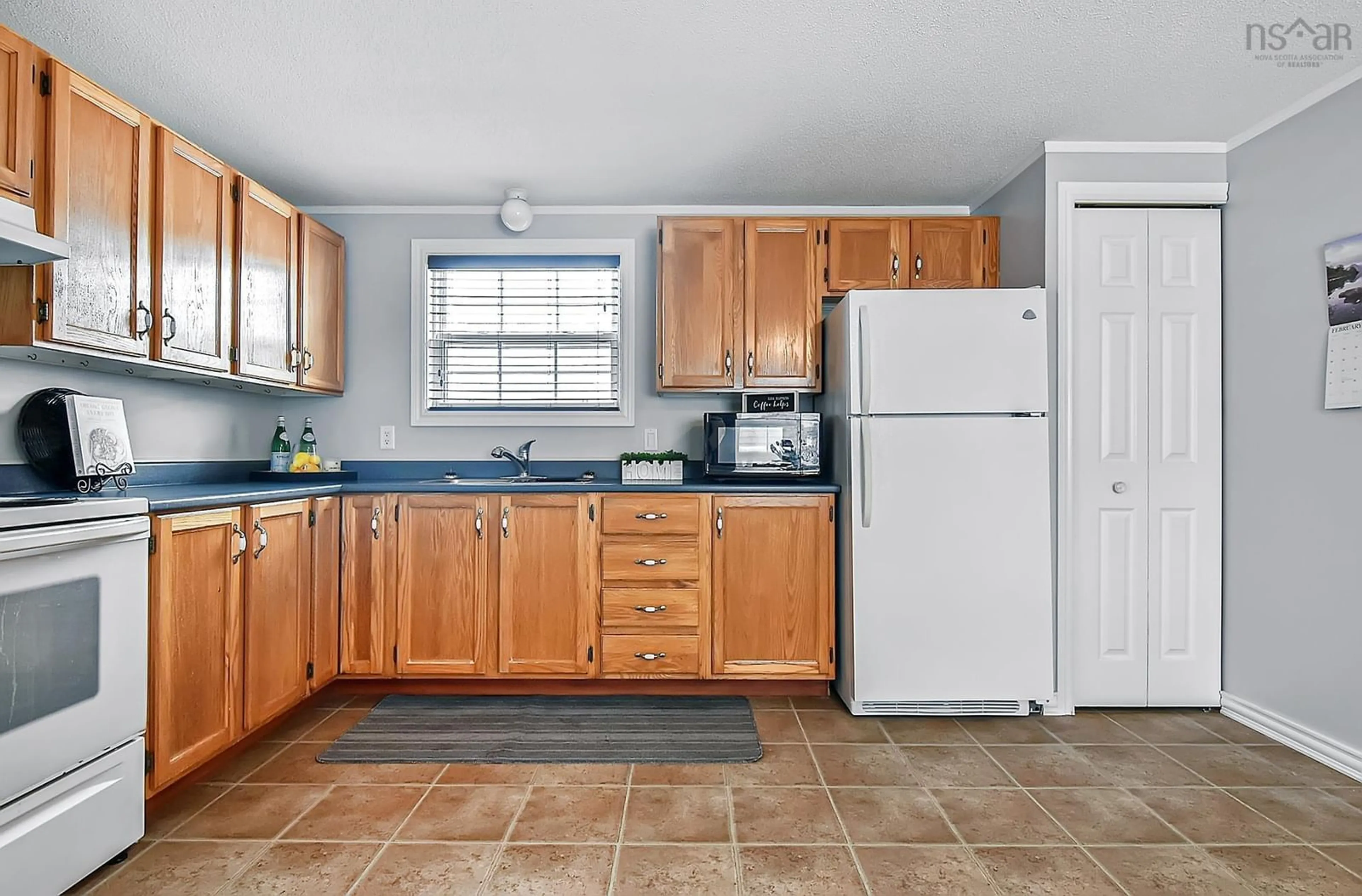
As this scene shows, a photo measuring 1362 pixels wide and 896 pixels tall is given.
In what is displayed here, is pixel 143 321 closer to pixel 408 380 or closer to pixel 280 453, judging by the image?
pixel 280 453

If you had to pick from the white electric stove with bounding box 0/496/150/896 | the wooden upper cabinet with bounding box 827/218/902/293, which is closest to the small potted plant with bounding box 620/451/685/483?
the wooden upper cabinet with bounding box 827/218/902/293

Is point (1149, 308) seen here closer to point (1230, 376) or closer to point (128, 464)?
point (1230, 376)

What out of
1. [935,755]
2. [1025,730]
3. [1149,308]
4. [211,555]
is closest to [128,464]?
[211,555]

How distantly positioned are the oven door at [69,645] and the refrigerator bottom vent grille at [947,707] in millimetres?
2425

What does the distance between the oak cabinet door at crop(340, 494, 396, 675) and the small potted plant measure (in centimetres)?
102

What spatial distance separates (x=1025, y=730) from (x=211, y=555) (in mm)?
2892

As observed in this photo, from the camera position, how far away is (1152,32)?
7.39 feet

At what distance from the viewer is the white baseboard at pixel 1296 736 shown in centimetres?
245

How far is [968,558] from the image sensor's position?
298 cm

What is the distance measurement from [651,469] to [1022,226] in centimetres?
195

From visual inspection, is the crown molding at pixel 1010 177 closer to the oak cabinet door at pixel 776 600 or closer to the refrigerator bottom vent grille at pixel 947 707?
the oak cabinet door at pixel 776 600

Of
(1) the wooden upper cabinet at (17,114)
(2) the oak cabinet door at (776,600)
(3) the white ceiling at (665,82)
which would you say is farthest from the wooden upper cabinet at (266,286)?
(2) the oak cabinet door at (776,600)

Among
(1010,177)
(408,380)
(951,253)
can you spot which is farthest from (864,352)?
(408,380)

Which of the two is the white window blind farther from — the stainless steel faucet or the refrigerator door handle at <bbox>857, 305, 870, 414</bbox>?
the refrigerator door handle at <bbox>857, 305, 870, 414</bbox>
